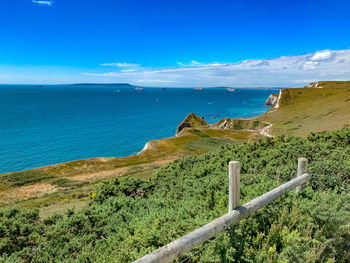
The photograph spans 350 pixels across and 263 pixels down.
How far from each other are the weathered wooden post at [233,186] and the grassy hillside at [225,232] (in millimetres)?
564

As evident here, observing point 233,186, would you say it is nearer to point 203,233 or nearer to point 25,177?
point 203,233

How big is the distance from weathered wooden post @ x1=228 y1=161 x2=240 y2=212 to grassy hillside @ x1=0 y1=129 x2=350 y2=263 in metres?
0.56

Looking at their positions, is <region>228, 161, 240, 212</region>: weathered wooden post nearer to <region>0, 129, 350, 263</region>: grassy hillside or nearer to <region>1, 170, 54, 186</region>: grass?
<region>0, 129, 350, 263</region>: grassy hillside

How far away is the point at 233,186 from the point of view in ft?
16.2

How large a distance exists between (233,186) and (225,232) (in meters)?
1.04

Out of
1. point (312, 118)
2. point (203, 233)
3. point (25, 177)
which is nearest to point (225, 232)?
point (203, 233)

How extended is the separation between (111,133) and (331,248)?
94.8 meters

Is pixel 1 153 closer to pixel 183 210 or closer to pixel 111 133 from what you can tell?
pixel 111 133

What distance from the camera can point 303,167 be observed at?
7039 millimetres

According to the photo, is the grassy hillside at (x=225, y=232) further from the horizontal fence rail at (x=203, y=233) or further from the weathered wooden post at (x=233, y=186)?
the weathered wooden post at (x=233, y=186)

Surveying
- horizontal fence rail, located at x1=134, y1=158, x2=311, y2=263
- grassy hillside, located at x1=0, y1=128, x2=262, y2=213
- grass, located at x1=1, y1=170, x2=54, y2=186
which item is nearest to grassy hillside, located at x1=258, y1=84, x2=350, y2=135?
grassy hillside, located at x1=0, y1=128, x2=262, y2=213

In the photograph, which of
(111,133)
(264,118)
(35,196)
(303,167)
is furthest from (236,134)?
(303,167)

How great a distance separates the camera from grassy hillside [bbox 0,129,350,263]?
4.71 m

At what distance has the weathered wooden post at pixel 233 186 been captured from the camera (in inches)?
191
